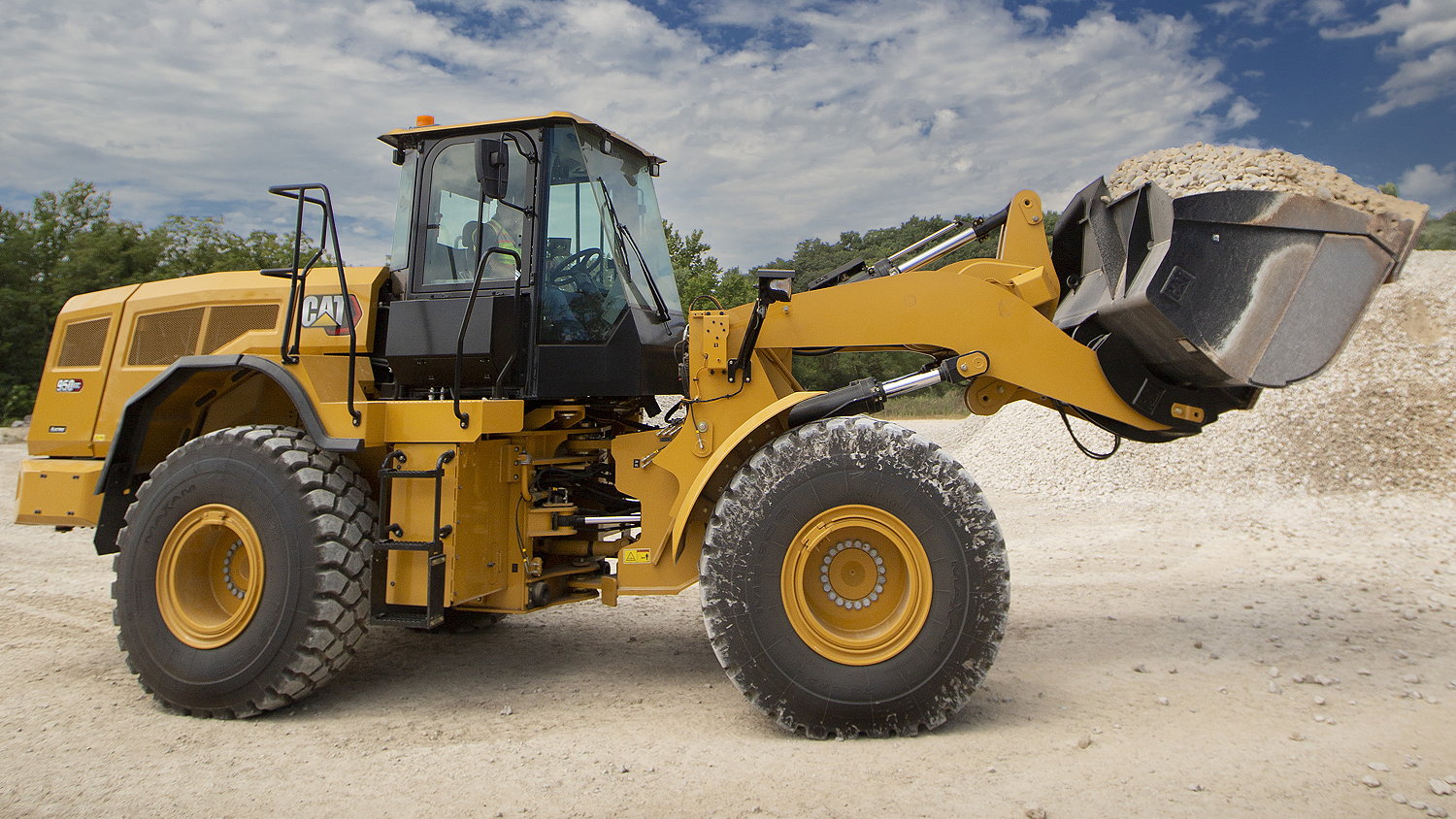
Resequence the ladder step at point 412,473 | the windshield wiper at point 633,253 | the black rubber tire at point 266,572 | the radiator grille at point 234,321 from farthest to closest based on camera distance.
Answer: the radiator grille at point 234,321, the windshield wiper at point 633,253, the ladder step at point 412,473, the black rubber tire at point 266,572

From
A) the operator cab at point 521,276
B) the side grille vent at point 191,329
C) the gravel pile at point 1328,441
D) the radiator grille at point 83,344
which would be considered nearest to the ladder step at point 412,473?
the operator cab at point 521,276

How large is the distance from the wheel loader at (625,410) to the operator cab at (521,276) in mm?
16

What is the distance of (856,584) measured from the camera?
453 cm

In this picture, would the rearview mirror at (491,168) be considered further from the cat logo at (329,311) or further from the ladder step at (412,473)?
the ladder step at (412,473)

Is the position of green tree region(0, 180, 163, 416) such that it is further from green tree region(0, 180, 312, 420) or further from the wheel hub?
the wheel hub

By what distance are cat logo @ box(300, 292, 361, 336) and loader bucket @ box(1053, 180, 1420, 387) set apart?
405cm

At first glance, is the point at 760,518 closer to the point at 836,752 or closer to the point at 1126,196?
the point at 836,752

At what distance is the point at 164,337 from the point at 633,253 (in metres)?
2.92

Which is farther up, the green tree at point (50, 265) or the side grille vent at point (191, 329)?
the green tree at point (50, 265)

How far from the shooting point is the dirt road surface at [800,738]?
366cm

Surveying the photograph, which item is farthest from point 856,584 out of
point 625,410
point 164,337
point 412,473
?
point 164,337

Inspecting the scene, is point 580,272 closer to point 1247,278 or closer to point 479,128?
point 479,128

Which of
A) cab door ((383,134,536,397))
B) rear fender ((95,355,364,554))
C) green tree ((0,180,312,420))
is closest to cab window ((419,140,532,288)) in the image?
cab door ((383,134,536,397))

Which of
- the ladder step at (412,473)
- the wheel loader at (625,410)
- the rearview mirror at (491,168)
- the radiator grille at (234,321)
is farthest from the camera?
the radiator grille at (234,321)
